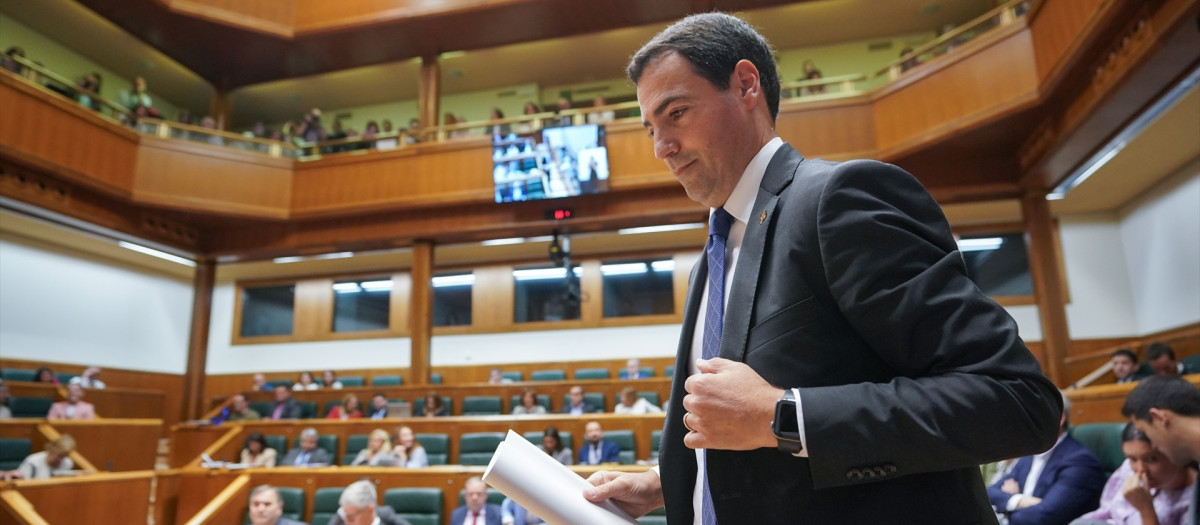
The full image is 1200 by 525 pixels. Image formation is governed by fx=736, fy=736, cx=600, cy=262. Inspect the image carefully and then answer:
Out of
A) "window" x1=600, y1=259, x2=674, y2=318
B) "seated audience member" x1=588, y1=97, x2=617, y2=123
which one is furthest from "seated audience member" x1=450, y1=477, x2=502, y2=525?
"window" x1=600, y1=259, x2=674, y2=318

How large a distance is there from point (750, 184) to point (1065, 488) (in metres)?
2.68

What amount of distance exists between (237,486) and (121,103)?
6.03 m

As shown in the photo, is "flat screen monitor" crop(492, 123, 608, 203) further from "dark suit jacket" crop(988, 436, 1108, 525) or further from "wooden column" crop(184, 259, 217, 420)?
"dark suit jacket" crop(988, 436, 1108, 525)

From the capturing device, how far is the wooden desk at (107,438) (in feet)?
17.1

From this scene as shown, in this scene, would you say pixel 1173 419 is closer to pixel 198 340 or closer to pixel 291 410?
pixel 291 410

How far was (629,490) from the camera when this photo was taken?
792 millimetres

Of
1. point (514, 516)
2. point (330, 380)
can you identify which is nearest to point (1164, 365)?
point (514, 516)

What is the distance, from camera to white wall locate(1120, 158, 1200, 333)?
673 cm

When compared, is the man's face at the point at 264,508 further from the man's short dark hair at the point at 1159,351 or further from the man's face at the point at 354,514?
the man's short dark hair at the point at 1159,351

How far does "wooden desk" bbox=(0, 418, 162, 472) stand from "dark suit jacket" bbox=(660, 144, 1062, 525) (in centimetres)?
624

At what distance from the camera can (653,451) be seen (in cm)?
514

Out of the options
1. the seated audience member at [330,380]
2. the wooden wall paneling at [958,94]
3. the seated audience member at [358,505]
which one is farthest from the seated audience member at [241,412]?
the wooden wall paneling at [958,94]

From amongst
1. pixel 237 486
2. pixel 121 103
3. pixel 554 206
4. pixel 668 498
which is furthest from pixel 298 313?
pixel 668 498

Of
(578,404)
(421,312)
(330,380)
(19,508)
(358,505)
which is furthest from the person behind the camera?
(330,380)
